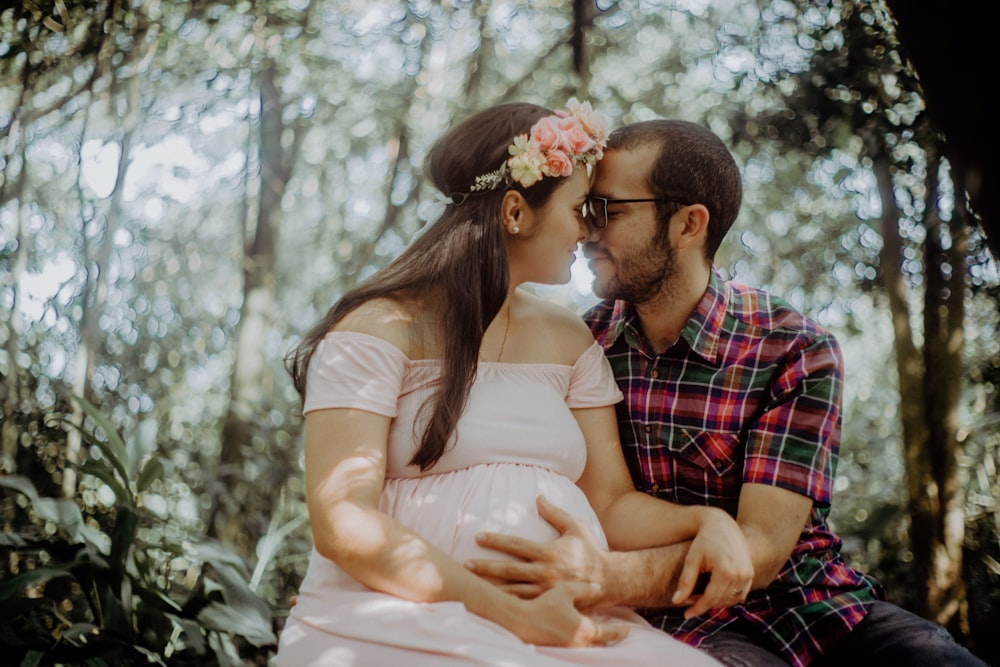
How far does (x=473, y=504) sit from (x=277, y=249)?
14.0ft

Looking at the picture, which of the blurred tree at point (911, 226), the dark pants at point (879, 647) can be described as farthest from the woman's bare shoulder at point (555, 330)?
the blurred tree at point (911, 226)

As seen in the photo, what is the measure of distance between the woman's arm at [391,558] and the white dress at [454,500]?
0.03 metres

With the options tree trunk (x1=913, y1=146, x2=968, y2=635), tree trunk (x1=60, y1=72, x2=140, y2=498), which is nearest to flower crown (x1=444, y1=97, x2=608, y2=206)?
tree trunk (x1=60, y1=72, x2=140, y2=498)

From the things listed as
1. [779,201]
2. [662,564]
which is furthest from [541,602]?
[779,201]

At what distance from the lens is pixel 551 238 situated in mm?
2430

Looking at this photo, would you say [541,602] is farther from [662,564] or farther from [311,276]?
[311,276]

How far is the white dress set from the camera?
179 centimetres

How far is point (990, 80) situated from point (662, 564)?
1.46 m

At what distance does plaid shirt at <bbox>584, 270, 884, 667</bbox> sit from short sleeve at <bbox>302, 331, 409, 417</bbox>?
848 mm

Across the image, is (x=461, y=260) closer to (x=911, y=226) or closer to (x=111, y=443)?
(x=111, y=443)

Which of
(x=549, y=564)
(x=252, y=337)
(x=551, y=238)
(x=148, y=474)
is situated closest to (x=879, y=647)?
(x=549, y=564)

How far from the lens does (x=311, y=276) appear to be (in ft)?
29.9

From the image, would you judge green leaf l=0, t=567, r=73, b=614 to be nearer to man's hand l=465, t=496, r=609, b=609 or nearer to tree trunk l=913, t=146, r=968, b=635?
man's hand l=465, t=496, r=609, b=609

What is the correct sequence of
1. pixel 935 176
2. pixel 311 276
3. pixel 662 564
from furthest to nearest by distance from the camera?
pixel 311 276
pixel 935 176
pixel 662 564
